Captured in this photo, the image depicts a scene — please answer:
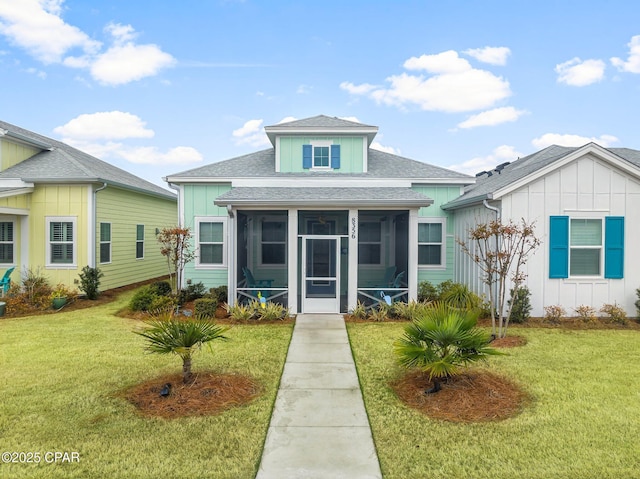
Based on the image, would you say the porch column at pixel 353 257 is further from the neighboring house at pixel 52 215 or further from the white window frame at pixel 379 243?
the neighboring house at pixel 52 215

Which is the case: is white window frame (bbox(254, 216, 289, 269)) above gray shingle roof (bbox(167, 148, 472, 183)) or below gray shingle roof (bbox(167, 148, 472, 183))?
below

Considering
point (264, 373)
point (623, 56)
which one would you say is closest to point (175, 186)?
point (264, 373)

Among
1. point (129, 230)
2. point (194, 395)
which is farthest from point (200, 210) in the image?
point (194, 395)

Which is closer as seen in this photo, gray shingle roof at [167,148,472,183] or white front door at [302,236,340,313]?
white front door at [302,236,340,313]

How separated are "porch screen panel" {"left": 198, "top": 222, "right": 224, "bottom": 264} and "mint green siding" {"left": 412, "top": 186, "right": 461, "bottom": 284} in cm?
701

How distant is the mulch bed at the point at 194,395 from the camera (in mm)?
5198

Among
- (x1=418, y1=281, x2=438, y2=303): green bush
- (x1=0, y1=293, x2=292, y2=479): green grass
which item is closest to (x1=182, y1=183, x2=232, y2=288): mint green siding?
(x1=0, y1=293, x2=292, y2=479): green grass

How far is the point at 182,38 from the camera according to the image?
15.9 metres

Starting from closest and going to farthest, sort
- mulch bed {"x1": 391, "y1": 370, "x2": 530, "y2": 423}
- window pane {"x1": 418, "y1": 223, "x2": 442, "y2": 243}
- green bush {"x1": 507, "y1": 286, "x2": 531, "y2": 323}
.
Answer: mulch bed {"x1": 391, "y1": 370, "x2": 530, "y2": 423}
green bush {"x1": 507, "y1": 286, "x2": 531, "y2": 323}
window pane {"x1": 418, "y1": 223, "x2": 442, "y2": 243}

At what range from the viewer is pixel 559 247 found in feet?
34.4

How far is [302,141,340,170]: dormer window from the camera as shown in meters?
14.2

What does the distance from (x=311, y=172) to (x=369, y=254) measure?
369 centimetres

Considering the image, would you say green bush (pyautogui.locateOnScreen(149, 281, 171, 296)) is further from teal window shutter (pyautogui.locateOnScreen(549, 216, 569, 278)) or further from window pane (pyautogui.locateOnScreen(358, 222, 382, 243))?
teal window shutter (pyautogui.locateOnScreen(549, 216, 569, 278))

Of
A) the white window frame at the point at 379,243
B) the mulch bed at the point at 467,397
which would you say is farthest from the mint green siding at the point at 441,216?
the mulch bed at the point at 467,397
